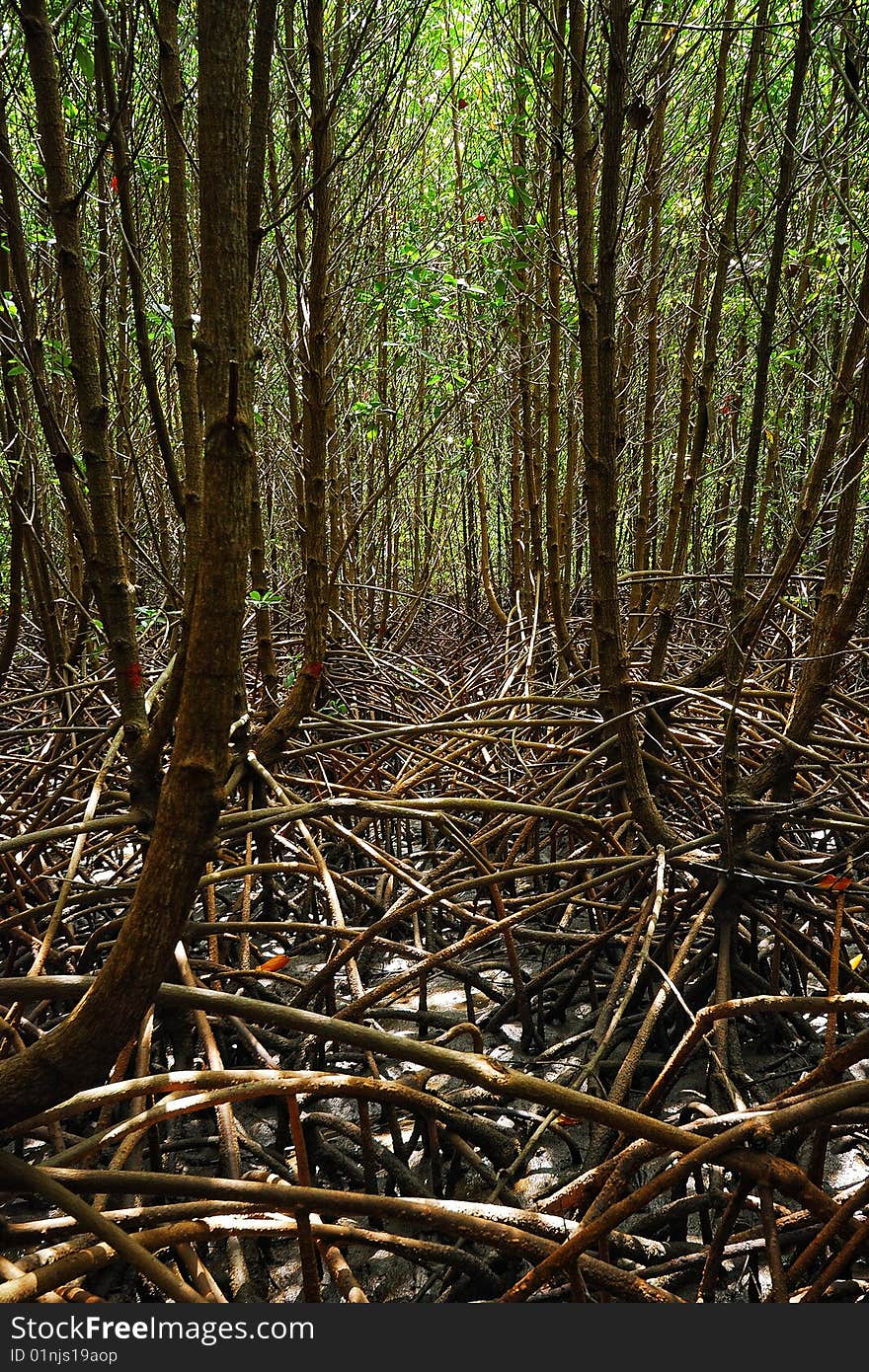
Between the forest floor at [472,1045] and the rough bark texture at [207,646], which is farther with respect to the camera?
the forest floor at [472,1045]

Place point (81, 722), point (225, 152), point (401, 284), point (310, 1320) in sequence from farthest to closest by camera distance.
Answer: point (401, 284) → point (81, 722) → point (310, 1320) → point (225, 152)

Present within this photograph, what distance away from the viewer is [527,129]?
412 cm

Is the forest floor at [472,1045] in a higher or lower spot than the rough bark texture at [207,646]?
lower

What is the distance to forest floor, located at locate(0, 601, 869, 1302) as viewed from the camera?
1.11 metres

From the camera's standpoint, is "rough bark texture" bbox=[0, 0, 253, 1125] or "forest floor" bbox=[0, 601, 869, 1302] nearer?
"rough bark texture" bbox=[0, 0, 253, 1125]

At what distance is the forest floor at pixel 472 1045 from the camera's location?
1114mm

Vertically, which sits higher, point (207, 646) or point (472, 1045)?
point (207, 646)

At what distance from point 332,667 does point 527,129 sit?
2.42 meters

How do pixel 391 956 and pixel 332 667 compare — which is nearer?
pixel 391 956

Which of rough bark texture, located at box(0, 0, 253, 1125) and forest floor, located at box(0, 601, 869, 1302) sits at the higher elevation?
rough bark texture, located at box(0, 0, 253, 1125)

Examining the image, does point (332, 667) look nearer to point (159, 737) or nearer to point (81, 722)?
point (81, 722)

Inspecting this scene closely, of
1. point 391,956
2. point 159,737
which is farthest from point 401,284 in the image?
point 159,737

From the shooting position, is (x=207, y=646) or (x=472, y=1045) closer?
(x=207, y=646)

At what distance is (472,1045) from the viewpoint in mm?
2088
